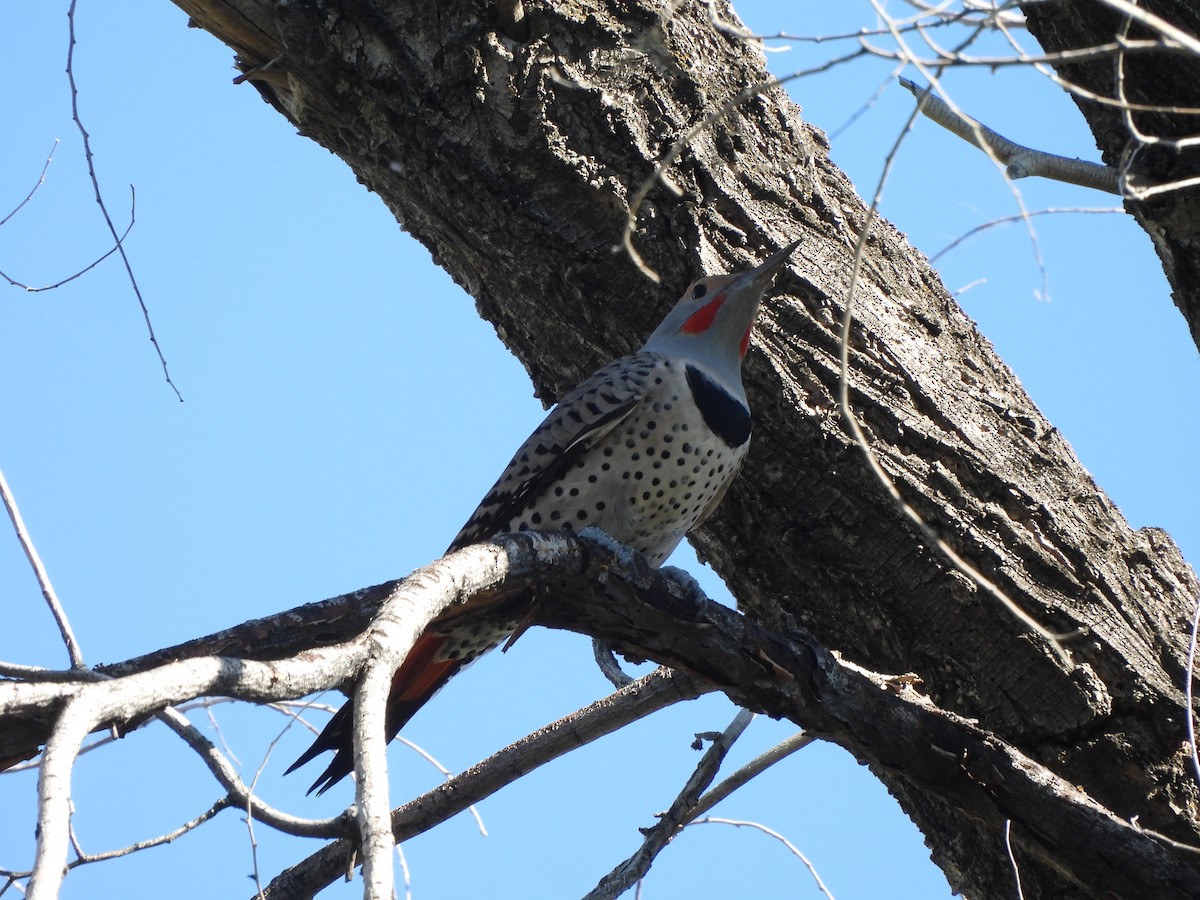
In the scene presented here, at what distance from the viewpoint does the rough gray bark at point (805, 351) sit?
3281 millimetres

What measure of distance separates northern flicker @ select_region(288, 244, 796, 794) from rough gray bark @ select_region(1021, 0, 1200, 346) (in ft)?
3.66

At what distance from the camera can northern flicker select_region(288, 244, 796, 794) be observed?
12.3 ft

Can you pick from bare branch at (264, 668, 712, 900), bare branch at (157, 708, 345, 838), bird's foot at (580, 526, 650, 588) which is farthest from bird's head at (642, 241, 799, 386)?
bare branch at (157, 708, 345, 838)

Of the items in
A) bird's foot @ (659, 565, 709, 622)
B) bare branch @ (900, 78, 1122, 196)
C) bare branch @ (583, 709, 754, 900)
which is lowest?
bare branch @ (583, 709, 754, 900)

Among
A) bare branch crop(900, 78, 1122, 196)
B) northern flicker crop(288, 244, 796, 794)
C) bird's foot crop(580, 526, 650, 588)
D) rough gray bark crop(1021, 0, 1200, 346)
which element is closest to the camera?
rough gray bark crop(1021, 0, 1200, 346)

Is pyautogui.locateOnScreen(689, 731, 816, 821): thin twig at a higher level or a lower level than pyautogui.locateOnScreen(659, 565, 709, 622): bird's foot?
lower

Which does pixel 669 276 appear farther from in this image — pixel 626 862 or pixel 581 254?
pixel 626 862

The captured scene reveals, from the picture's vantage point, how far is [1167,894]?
288cm

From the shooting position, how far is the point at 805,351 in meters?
3.55

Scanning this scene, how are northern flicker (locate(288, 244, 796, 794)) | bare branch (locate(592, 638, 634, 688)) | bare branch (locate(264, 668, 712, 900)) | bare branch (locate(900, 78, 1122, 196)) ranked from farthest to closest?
1. bare branch (locate(592, 638, 634, 688))
2. northern flicker (locate(288, 244, 796, 794))
3. bare branch (locate(264, 668, 712, 900))
4. bare branch (locate(900, 78, 1122, 196))

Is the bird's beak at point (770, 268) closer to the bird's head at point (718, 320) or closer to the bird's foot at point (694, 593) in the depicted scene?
the bird's head at point (718, 320)

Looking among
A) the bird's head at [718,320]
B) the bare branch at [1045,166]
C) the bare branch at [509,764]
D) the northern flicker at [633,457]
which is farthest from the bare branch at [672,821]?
the bare branch at [1045,166]

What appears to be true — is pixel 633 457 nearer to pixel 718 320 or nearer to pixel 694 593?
pixel 718 320

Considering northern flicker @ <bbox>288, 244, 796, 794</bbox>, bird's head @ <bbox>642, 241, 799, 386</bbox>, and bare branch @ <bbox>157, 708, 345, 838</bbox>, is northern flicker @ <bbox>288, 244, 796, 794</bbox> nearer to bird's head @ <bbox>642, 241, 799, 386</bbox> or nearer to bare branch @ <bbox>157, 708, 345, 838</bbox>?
bird's head @ <bbox>642, 241, 799, 386</bbox>
